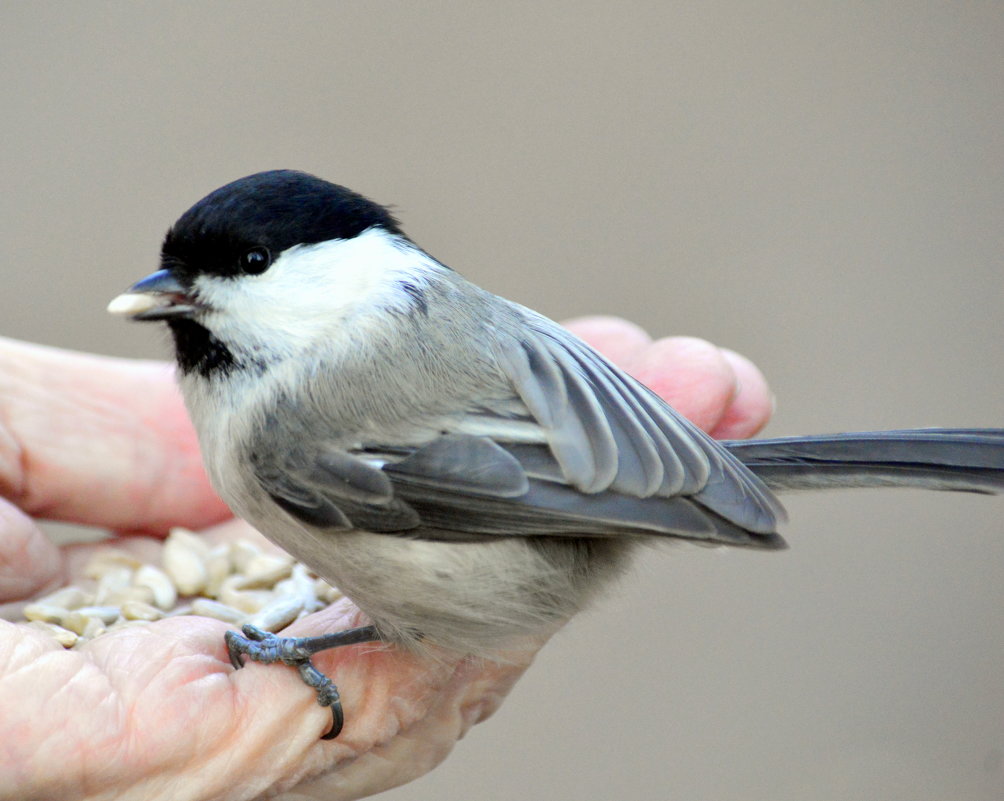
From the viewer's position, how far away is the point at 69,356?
1.60m

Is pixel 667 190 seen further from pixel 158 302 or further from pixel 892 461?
pixel 158 302

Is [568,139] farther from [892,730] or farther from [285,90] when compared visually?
[892,730]

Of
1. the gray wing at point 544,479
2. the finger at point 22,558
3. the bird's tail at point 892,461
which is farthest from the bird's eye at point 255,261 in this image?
the finger at point 22,558

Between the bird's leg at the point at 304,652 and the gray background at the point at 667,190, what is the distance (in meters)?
1.12

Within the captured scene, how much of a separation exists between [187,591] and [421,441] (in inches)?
22.8

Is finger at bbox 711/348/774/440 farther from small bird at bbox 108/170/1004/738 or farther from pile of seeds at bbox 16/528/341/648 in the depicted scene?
pile of seeds at bbox 16/528/341/648

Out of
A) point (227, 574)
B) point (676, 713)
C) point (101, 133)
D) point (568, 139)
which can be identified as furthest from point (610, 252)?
point (227, 574)

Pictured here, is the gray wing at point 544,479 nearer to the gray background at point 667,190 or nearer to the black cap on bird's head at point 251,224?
the black cap on bird's head at point 251,224

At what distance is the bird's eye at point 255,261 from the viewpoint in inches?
36.3

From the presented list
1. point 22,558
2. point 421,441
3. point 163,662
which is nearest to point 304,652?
point 163,662

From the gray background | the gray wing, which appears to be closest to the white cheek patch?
the gray wing

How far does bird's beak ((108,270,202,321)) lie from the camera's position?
93 centimetres

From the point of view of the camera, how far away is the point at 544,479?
2.84ft

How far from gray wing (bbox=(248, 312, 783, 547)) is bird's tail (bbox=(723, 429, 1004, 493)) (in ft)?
0.22
